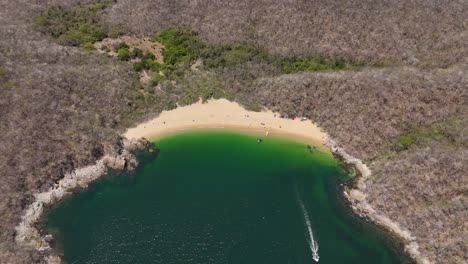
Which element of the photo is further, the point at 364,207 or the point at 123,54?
the point at 123,54

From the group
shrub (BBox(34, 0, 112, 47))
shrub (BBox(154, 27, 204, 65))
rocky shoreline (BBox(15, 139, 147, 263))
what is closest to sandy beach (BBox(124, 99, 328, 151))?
rocky shoreline (BBox(15, 139, 147, 263))

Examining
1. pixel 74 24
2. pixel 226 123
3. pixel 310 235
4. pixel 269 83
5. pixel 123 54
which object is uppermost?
pixel 74 24

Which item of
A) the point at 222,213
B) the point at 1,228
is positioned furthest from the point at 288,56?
the point at 1,228

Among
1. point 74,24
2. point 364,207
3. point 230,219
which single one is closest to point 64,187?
point 230,219

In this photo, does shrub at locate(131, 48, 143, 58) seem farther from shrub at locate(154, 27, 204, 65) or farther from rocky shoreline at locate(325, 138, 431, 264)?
rocky shoreline at locate(325, 138, 431, 264)

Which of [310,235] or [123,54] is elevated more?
[123,54]

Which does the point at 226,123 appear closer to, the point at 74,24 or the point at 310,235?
the point at 310,235

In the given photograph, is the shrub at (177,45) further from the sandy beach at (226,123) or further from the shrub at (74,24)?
the sandy beach at (226,123)
